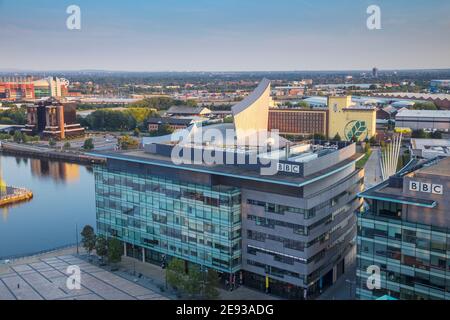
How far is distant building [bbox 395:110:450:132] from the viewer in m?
44.0

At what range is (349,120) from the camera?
136 ft

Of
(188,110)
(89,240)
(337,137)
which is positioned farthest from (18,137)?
(89,240)

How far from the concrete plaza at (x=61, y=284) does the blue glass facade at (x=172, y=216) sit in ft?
5.29

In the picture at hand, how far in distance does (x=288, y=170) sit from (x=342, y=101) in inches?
1153

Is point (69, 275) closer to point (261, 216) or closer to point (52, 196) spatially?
point (261, 216)

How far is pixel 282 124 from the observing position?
4391 centimetres

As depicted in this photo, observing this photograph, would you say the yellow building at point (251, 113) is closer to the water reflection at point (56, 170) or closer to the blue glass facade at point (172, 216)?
the blue glass facade at point (172, 216)

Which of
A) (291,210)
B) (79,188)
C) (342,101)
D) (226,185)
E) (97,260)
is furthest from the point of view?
(342,101)

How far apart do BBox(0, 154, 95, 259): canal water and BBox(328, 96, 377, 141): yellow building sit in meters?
19.7

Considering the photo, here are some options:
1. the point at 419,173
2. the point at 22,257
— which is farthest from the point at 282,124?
the point at 419,173

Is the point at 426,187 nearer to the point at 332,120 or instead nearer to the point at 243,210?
the point at 243,210

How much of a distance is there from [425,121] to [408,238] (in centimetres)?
3618

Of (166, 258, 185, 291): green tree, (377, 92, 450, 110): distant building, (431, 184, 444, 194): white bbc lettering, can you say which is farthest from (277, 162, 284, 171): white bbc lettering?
(377, 92, 450, 110): distant building

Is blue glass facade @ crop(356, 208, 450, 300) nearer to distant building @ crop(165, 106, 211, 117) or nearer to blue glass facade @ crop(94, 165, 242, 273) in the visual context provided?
blue glass facade @ crop(94, 165, 242, 273)
